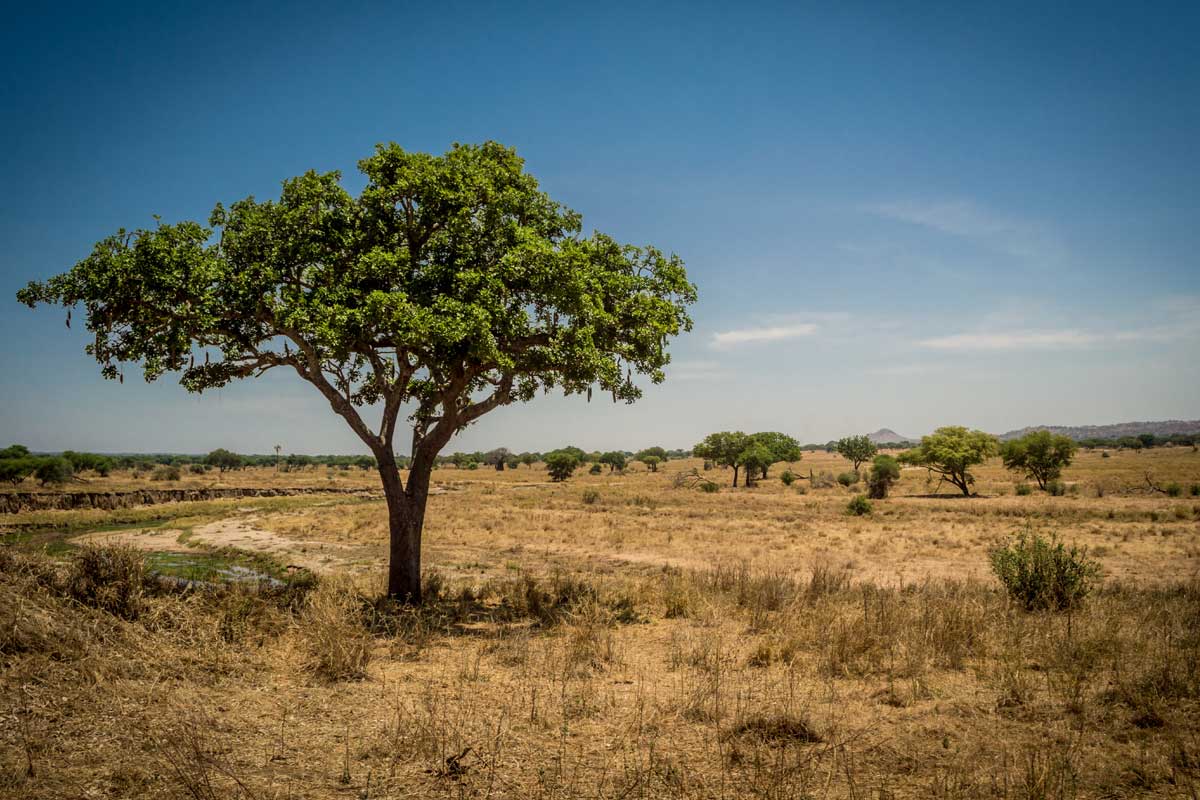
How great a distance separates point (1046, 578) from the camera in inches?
491

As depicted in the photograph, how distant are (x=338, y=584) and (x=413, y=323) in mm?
7388

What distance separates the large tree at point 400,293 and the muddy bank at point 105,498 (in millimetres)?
43052

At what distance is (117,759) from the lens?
5355mm

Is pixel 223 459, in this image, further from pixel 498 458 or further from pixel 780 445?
pixel 780 445

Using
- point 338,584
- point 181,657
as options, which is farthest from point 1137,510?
point 181,657

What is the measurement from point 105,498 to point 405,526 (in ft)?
156

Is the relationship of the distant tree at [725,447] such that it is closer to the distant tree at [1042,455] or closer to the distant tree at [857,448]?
the distant tree at [857,448]

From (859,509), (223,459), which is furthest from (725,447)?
(223,459)

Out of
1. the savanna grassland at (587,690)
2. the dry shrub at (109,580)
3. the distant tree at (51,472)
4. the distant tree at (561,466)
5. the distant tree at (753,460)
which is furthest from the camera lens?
the distant tree at (561,466)

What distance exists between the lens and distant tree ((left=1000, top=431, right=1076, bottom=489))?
61.9 meters

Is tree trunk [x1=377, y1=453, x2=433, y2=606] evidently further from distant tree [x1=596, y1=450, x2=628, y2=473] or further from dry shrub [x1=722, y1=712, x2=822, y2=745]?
distant tree [x1=596, y1=450, x2=628, y2=473]

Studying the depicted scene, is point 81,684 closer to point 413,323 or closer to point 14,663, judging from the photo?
point 14,663

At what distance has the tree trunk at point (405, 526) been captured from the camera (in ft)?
44.0

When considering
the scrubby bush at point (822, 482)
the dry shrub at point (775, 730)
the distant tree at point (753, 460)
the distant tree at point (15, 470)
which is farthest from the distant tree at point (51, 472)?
the scrubby bush at point (822, 482)
